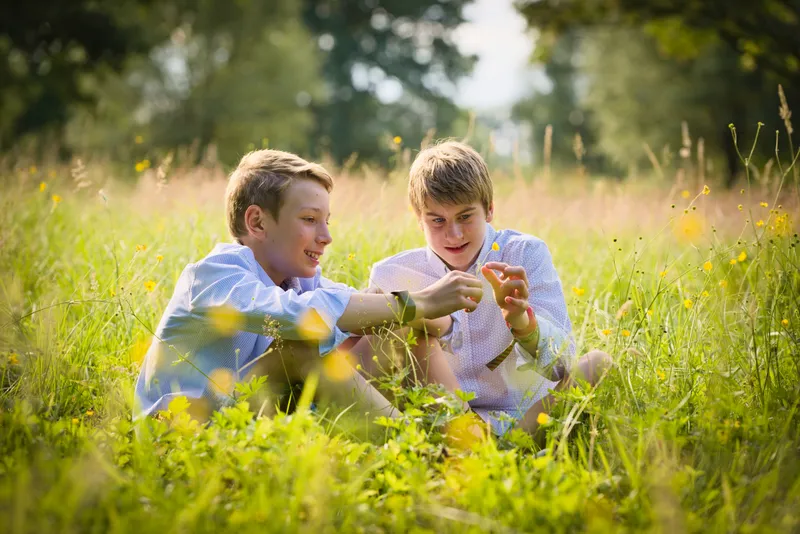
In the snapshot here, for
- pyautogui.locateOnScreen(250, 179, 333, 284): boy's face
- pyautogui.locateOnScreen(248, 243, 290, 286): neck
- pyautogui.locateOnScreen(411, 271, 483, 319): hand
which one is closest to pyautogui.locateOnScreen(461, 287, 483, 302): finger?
pyautogui.locateOnScreen(411, 271, 483, 319): hand

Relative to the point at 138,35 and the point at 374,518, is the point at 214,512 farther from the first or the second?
the point at 138,35

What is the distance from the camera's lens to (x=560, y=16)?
10.6 metres

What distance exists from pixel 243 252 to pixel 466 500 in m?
1.28

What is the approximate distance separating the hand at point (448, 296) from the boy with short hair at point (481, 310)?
12 cm

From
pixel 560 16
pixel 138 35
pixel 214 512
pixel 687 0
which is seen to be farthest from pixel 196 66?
pixel 214 512

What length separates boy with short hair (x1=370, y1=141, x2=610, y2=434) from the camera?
2494mm

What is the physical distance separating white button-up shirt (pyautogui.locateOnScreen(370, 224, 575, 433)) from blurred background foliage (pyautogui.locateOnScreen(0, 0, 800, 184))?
0.95 meters

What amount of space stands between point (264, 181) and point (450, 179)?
72cm

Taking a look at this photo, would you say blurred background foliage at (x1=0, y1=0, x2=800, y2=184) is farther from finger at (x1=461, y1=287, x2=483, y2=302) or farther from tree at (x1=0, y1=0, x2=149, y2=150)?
finger at (x1=461, y1=287, x2=483, y2=302)

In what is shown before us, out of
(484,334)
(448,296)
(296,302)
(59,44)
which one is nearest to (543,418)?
(448,296)

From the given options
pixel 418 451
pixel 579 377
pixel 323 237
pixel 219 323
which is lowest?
pixel 418 451

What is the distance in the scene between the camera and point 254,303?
7.45 feet

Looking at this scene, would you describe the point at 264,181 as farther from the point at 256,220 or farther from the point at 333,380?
the point at 333,380

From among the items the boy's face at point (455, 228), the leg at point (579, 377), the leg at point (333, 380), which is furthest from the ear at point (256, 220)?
the leg at point (579, 377)
